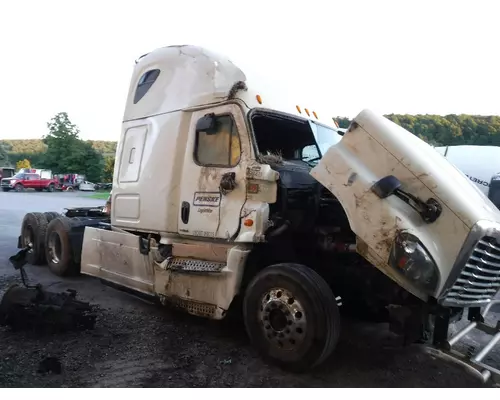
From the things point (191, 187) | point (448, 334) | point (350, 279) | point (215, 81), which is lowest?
point (448, 334)

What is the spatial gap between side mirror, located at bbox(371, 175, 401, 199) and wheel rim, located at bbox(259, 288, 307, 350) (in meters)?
1.13

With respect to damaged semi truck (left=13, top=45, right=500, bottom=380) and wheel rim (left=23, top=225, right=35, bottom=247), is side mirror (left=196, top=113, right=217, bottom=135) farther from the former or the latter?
wheel rim (left=23, top=225, right=35, bottom=247)

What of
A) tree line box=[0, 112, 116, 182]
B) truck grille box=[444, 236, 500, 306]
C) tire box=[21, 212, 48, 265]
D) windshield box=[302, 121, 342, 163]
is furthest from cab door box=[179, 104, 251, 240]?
tree line box=[0, 112, 116, 182]

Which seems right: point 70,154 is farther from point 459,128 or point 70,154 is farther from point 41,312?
point 41,312

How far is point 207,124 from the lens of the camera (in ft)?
14.9

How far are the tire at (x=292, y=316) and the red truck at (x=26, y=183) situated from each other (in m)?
39.5

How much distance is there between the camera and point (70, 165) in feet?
162

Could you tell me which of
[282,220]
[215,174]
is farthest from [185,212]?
[282,220]

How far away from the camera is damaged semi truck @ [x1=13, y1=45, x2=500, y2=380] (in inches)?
131

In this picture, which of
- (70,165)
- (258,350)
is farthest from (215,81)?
(70,165)

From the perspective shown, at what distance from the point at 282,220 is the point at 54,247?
4.67 metres

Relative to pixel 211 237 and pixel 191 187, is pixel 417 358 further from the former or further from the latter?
pixel 191 187

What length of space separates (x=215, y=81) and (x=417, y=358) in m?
3.53

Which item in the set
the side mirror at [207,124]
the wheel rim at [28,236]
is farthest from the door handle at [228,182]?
the wheel rim at [28,236]
